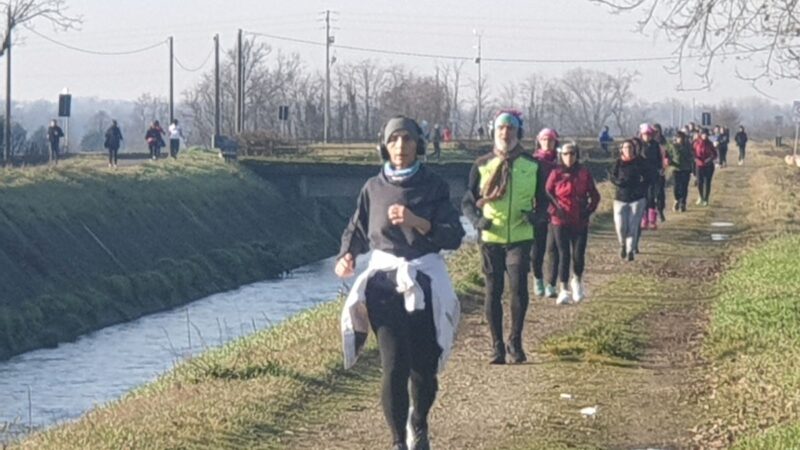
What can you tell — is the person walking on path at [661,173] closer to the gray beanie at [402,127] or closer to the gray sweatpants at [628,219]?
the gray sweatpants at [628,219]

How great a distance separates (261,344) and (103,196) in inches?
1171

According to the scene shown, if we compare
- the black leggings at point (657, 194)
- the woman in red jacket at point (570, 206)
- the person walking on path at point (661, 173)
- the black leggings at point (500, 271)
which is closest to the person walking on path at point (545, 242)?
the woman in red jacket at point (570, 206)

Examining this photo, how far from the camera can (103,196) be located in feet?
142

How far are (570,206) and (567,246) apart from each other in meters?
0.39

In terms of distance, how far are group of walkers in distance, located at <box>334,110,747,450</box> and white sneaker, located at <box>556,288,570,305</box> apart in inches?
0.4

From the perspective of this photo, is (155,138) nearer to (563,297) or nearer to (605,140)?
(605,140)

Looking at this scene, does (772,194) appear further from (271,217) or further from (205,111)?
(205,111)

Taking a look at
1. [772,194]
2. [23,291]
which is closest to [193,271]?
[23,291]

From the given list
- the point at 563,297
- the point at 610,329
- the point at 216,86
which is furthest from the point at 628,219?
the point at 216,86

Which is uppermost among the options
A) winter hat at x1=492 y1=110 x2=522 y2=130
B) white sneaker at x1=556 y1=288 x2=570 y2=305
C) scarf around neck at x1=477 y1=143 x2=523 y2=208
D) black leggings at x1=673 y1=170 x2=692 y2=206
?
winter hat at x1=492 y1=110 x2=522 y2=130

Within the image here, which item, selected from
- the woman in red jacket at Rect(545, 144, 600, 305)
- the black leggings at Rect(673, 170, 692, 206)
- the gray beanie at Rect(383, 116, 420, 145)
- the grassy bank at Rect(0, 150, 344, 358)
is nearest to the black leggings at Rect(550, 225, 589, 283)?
the woman in red jacket at Rect(545, 144, 600, 305)

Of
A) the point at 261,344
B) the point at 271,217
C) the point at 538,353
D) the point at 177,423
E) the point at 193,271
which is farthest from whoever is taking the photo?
the point at 271,217

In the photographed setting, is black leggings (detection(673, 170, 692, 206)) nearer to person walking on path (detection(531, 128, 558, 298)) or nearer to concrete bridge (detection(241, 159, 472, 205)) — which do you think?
person walking on path (detection(531, 128, 558, 298))

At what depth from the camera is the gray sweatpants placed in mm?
20297
